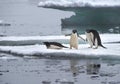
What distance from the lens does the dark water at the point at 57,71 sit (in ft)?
35.3

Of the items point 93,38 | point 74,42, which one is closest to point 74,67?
point 74,42

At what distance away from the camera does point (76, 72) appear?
11812mm

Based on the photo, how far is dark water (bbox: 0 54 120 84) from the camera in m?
10.8

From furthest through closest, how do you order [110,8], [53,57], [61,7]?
Result: [61,7] < [110,8] < [53,57]

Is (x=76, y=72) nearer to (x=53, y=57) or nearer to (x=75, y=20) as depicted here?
(x=53, y=57)

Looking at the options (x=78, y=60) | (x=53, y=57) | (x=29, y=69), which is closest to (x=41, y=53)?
(x=53, y=57)

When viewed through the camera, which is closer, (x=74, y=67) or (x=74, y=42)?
(x=74, y=67)

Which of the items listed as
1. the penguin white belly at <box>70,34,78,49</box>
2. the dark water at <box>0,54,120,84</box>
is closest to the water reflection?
the dark water at <box>0,54,120,84</box>

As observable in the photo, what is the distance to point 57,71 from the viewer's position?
12016mm

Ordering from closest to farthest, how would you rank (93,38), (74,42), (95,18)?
(74,42) < (93,38) < (95,18)

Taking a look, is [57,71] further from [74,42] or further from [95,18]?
[95,18]

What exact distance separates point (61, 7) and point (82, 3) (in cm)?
386

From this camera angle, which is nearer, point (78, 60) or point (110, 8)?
point (78, 60)

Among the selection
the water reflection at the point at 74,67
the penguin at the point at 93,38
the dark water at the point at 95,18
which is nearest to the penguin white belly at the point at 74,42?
the penguin at the point at 93,38
